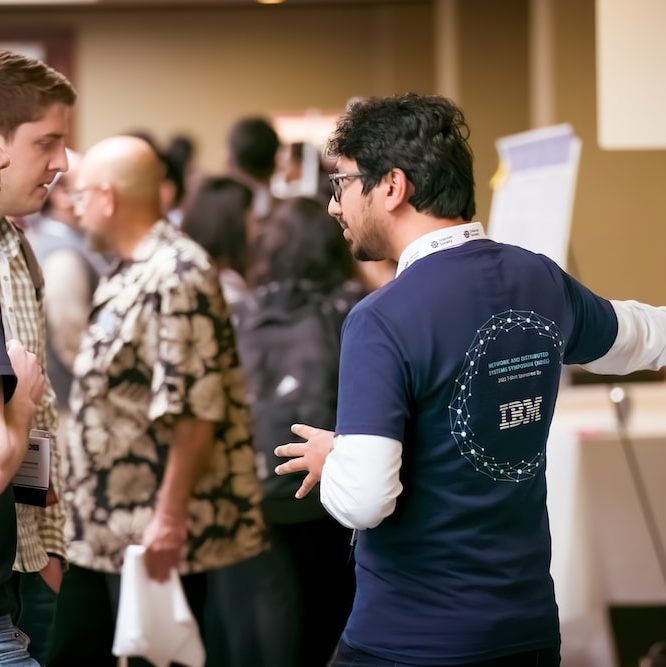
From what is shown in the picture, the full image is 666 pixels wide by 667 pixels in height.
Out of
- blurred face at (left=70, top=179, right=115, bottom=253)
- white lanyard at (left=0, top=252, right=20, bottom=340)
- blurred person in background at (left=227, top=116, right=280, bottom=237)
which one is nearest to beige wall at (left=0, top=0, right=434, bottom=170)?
blurred person in background at (left=227, top=116, right=280, bottom=237)

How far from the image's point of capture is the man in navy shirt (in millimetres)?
1730

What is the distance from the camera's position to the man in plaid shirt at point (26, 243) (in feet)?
6.68

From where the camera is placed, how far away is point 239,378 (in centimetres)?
316

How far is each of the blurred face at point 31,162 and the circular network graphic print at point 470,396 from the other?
777mm

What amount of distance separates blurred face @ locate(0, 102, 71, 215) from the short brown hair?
11mm

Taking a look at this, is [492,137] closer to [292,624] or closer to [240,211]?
[240,211]

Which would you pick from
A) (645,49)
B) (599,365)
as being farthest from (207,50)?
(599,365)

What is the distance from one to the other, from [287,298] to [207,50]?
680cm

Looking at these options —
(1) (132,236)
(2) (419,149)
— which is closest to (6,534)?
(2) (419,149)

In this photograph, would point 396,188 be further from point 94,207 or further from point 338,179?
point 94,207

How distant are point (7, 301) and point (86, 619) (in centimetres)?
126

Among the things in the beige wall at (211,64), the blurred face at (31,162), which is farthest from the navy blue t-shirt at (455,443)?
the beige wall at (211,64)

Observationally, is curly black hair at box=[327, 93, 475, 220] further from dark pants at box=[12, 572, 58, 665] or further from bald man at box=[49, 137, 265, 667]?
bald man at box=[49, 137, 265, 667]

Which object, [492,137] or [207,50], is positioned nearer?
[492,137]
